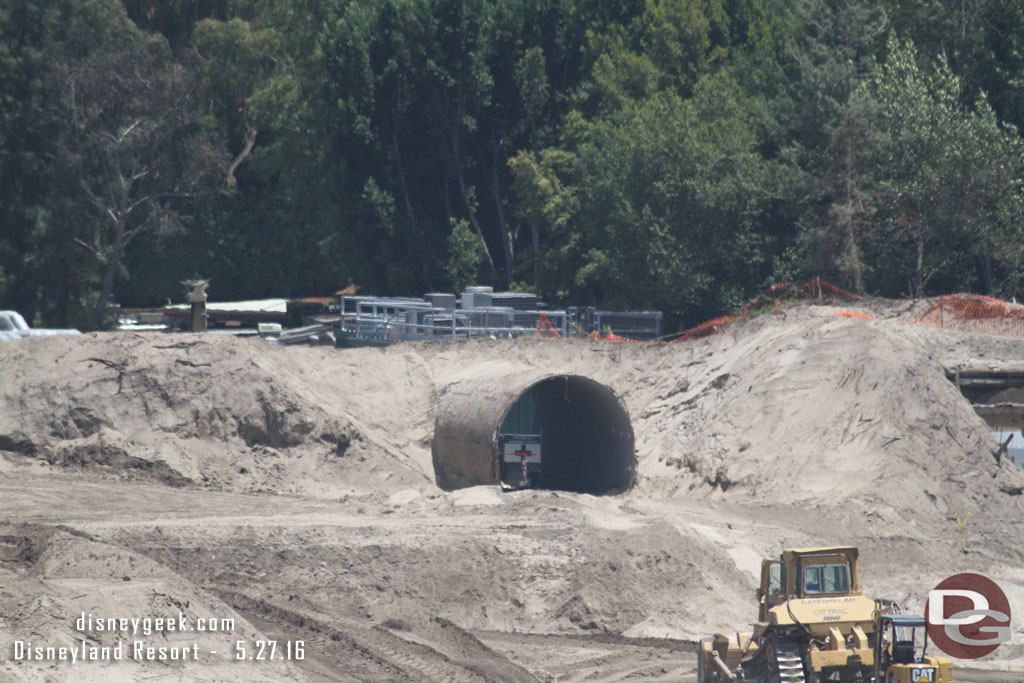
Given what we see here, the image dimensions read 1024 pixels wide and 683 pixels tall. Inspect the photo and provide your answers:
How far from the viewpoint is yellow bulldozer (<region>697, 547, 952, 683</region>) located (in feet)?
38.8

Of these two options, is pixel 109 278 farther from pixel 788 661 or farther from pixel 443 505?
pixel 788 661

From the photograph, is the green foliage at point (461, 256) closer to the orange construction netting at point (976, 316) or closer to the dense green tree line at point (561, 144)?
the dense green tree line at point (561, 144)

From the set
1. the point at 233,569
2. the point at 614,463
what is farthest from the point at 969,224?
the point at 233,569

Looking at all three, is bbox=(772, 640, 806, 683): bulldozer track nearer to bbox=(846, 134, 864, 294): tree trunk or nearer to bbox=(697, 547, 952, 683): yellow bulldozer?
bbox=(697, 547, 952, 683): yellow bulldozer

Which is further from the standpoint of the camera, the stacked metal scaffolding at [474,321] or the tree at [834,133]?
the tree at [834,133]

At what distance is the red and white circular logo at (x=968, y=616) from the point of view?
16125 millimetres

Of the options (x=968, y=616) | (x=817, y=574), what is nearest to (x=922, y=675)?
(x=817, y=574)

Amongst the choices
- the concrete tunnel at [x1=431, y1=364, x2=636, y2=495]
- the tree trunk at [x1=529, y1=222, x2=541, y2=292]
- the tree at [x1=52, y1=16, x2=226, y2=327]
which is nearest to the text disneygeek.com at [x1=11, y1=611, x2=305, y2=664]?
the concrete tunnel at [x1=431, y1=364, x2=636, y2=495]

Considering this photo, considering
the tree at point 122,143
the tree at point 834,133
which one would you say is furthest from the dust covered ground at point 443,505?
the tree at point 122,143

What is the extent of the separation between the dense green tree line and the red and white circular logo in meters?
16.8

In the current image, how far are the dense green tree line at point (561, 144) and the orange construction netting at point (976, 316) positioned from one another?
5.16 metres

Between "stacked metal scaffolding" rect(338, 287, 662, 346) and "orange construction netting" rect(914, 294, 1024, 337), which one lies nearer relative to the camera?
"orange construction netting" rect(914, 294, 1024, 337)

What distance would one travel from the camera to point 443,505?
22562 millimetres

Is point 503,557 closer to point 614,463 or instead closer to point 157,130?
point 614,463
